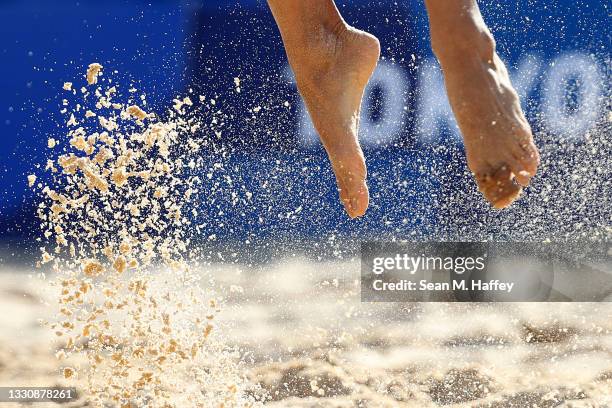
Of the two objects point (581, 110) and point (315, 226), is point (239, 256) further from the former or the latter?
point (581, 110)

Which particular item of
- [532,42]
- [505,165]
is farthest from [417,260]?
[505,165]

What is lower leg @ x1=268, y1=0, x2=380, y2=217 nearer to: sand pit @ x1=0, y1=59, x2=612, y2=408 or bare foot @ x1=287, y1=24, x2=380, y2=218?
bare foot @ x1=287, y1=24, x2=380, y2=218

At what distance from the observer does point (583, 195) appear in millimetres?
1956

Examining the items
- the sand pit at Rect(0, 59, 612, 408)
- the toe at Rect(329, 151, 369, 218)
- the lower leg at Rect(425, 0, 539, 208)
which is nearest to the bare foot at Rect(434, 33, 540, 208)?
the lower leg at Rect(425, 0, 539, 208)

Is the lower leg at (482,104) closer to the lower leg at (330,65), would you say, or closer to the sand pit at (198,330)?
the lower leg at (330,65)

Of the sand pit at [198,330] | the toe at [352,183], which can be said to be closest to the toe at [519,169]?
the toe at [352,183]

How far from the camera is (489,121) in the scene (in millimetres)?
1065

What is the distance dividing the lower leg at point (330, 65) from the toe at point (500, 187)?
0.31m

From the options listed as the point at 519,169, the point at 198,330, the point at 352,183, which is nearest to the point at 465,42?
the point at 519,169

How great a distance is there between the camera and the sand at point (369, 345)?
1.60 metres

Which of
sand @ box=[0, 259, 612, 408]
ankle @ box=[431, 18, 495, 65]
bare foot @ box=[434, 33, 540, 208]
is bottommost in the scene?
sand @ box=[0, 259, 612, 408]

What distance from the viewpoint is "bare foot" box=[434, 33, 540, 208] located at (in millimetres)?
1035

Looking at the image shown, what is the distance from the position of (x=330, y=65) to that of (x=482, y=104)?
36 centimetres

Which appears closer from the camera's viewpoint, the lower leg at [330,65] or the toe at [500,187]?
the toe at [500,187]
